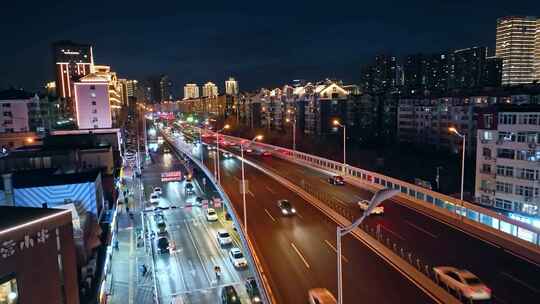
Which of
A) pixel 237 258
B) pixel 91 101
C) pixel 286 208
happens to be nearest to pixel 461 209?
pixel 286 208

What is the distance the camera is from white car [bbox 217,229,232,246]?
33.8 meters

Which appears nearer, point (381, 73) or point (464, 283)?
point (464, 283)

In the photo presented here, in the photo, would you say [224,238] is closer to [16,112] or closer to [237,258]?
[237,258]

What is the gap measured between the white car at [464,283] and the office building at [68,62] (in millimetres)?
136775

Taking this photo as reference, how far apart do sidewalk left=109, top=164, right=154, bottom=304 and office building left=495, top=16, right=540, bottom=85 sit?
17528 cm

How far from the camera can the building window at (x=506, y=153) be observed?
35531mm

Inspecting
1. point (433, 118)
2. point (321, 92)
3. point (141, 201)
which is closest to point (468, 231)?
point (141, 201)

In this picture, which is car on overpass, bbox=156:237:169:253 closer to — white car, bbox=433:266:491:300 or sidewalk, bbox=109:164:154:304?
sidewalk, bbox=109:164:154:304

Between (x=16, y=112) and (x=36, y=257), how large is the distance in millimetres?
63118

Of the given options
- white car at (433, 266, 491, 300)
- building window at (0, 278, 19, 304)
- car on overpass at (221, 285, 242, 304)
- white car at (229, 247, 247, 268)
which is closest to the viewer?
building window at (0, 278, 19, 304)

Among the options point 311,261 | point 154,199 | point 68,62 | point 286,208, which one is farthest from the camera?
point 68,62

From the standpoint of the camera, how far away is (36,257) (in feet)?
44.0

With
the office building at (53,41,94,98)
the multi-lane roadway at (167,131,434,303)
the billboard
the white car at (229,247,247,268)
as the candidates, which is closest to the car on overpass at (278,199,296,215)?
the multi-lane roadway at (167,131,434,303)

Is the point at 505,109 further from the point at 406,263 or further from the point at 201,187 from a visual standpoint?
the point at 201,187
